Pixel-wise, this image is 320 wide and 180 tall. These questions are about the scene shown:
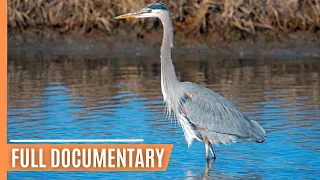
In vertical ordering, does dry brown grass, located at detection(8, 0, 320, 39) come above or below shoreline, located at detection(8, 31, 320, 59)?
above

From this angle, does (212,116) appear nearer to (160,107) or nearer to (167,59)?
(167,59)

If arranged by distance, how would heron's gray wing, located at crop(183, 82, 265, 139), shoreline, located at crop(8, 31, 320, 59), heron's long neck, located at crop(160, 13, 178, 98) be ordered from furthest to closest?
shoreline, located at crop(8, 31, 320, 59) → heron's long neck, located at crop(160, 13, 178, 98) → heron's gray wing, located at crop(183, 82, 265, 139)

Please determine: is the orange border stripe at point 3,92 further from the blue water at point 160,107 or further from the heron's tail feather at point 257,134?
the heron's tail feather at point 257,134

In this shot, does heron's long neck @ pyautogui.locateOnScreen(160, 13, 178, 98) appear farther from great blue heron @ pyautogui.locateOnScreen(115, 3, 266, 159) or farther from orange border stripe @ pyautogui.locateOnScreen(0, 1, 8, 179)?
orange border stripe @ pyautogui.locateOnScreen(0, 1, 8, 179)

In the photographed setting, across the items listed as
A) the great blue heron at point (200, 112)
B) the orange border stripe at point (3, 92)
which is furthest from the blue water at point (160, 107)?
the great blue heron at point (200, 112)

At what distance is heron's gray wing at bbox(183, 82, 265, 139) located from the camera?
10.1 metres

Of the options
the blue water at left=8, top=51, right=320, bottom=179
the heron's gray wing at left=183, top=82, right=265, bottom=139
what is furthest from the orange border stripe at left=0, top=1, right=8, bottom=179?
the heron's gray wing at left=183, top=82, right=265, bottom=139

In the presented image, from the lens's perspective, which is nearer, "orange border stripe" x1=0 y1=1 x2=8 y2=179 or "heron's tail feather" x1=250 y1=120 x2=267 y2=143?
"orange border stripe" x1=0 y1=1 x2=8 y2=179

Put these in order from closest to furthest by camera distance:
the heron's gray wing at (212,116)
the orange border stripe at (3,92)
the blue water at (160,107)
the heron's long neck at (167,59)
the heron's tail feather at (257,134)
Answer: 1. the blue water at (160,107)
2. the orange border stripe at (3,92)
3. the heron's tail feather at (257,134)
4. the heron's gray wing at (212,116)
5. the heron's long neck at (167,59)

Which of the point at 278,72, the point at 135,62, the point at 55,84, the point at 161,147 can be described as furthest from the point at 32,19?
the point at 161,147

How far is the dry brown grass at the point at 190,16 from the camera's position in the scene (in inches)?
731

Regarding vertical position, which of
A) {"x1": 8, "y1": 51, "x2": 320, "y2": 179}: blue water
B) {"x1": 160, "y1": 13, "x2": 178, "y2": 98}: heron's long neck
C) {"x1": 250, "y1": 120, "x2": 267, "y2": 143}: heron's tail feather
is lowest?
{"x1": 8, "y1": 51, "x2": 320, "y2": 179}: blue water

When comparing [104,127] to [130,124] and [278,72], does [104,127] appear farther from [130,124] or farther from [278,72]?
[278,72]

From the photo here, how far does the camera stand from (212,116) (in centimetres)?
1016
